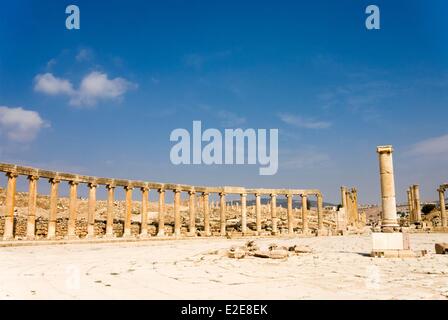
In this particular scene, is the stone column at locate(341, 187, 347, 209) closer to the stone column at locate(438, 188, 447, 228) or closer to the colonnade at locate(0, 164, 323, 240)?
the colonnade at locate(0, 164, 323, 240)

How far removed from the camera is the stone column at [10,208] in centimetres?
2658

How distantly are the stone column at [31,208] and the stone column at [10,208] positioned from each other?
1.14 m

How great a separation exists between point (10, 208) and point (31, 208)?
151 cm

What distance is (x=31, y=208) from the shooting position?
93.7 ft

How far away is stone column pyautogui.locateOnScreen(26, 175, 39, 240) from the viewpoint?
28.1 m

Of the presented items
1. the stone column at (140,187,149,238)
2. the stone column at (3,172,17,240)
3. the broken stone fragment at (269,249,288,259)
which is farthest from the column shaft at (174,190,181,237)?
the broken stone fragment at (269,249,288,259)

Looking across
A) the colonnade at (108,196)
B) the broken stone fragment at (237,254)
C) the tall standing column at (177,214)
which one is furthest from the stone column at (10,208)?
the broken stone fragment at (237,254)

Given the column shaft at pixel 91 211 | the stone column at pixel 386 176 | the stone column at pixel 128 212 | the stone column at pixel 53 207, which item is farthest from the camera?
the stone column at pixel 128 212

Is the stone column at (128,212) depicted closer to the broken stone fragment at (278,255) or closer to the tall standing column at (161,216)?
the tall standing column at (161,216)

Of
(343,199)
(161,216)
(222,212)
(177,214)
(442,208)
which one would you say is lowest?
(161,216)

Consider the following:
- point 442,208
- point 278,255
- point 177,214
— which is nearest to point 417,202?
point 442,208

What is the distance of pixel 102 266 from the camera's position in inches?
523

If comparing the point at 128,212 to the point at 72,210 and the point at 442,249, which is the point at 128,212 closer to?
the point at 72,210
